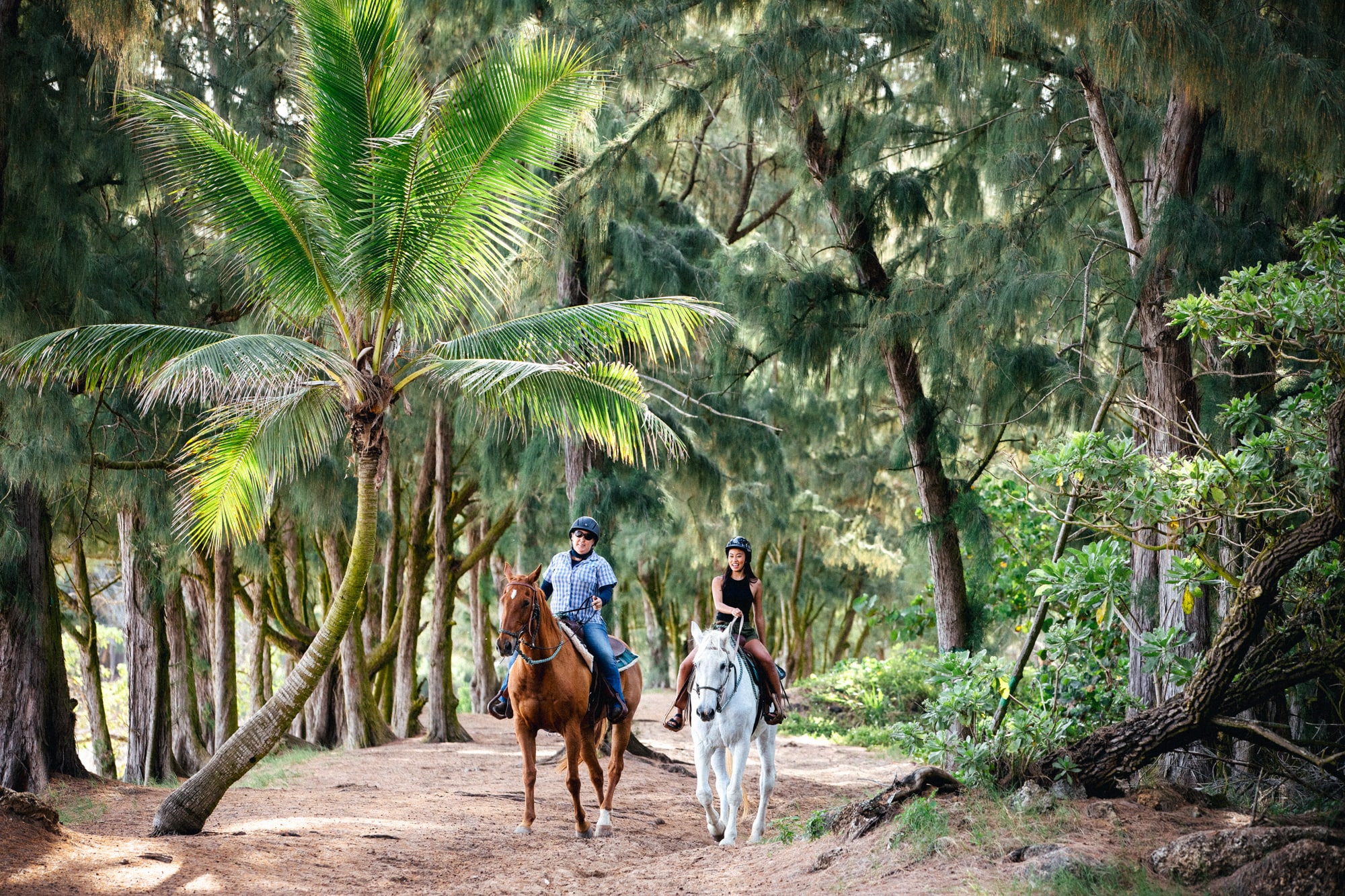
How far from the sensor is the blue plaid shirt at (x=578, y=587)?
8578 mm

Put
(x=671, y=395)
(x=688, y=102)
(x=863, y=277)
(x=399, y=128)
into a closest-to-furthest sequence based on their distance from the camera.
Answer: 1. (x=399, y=128)
2. (x=688, y=102)
3. (x=863, y=277)
4. (x=671, y=395)

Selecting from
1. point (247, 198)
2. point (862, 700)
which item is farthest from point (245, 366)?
point (862, 700)

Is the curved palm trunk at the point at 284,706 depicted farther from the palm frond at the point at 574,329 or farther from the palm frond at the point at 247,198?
the palm frond at the point at 247,198

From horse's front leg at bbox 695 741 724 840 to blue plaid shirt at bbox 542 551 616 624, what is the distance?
4.99 feet

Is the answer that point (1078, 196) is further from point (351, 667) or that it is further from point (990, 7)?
point (351, 667)

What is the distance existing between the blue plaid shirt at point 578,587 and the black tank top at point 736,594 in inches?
38.1

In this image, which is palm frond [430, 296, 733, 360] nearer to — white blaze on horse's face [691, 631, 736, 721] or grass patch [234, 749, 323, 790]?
white blaze on horse's face [691, 631, 736, 721]

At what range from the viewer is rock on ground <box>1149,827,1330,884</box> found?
492 cm

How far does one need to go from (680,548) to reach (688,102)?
11578 millimetres

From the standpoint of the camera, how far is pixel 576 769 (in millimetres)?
8250

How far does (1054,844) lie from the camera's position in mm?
5328

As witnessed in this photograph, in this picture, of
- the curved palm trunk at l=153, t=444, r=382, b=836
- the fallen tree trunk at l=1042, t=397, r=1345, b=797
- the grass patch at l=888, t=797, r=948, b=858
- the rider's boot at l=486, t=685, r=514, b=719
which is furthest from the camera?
the rider's boot at l=486, t=685, r=514, b=719

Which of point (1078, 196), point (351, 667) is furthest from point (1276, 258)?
point (351, 667)

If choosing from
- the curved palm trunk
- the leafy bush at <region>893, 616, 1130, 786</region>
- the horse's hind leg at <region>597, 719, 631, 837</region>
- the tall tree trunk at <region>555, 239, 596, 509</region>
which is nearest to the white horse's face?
the leafy bush at <region>893, 616, 1130, 786</region>
